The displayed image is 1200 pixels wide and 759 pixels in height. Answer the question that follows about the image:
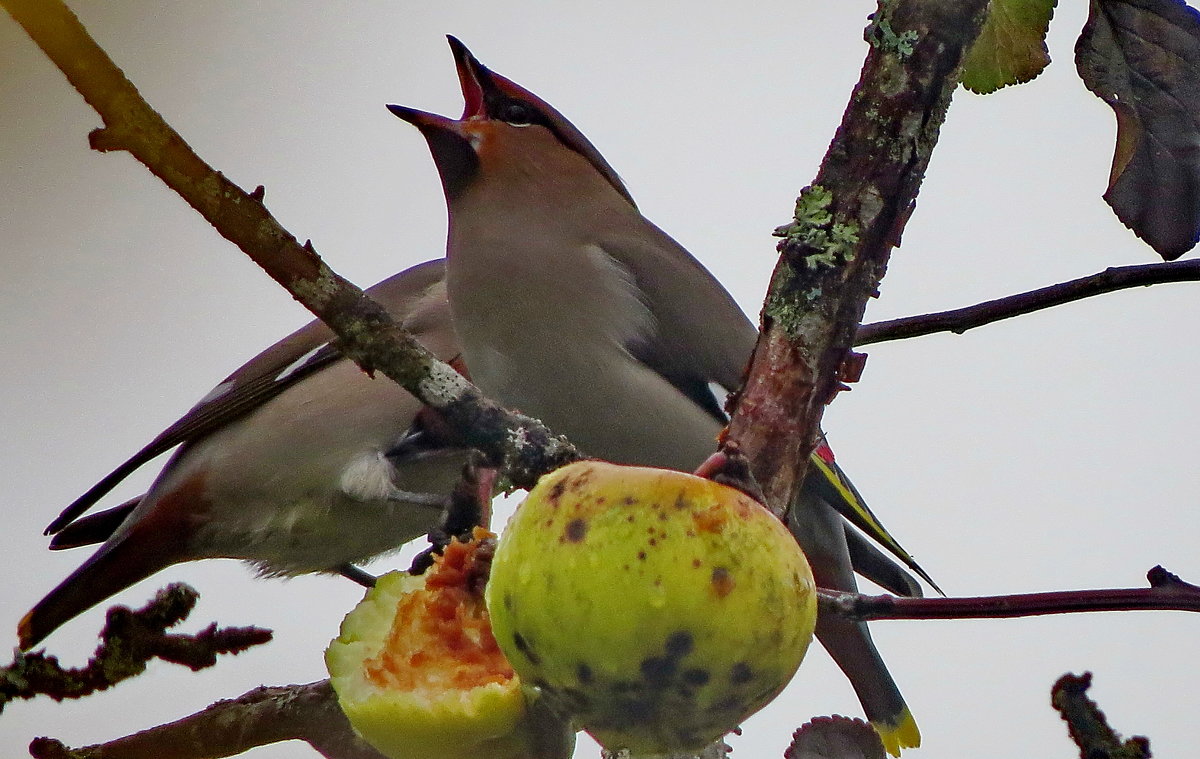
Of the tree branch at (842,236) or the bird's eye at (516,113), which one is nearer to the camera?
the tree branch at (842,236)

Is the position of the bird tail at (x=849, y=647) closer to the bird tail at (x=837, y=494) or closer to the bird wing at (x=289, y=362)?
the bird tail at (x=837, y=494)

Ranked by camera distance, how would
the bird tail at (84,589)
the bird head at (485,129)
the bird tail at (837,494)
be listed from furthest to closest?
the bird tail at (84,589)
the bird head at (485,129)
the bird tail at (837,494)

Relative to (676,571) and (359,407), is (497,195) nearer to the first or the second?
(359,407)

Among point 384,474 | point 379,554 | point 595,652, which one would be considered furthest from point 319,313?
point 379,554

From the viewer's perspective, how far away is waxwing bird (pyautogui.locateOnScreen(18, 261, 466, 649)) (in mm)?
→ 3529

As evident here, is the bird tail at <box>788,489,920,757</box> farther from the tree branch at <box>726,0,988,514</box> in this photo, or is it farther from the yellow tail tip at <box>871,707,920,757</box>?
the tree branch at <box>726,0,988,514</box>

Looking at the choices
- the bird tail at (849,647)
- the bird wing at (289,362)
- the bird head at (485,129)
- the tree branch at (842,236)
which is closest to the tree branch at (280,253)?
the tree branch at (842,236)

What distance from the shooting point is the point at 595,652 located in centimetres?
106

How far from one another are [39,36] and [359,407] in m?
2.58

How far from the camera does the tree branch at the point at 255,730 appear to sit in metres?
1.85

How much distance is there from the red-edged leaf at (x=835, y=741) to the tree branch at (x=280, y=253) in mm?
396

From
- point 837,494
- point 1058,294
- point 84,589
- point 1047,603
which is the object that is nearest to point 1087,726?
point 1047,603

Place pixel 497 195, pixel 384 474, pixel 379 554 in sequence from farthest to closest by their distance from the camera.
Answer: pixel 379 554 < pixel 384 474 < pixel 497 195

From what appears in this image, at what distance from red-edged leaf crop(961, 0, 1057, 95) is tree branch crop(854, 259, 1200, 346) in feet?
1.17
